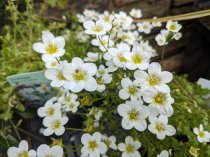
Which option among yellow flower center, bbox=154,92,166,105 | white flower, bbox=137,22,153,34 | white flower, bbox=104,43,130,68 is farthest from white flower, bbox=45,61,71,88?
white flower, bbox=137,22,153,34

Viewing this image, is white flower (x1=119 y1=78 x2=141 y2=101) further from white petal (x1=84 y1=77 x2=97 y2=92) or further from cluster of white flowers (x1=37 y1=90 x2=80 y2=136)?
cluster of white flowers (x1=37 y1=90 x2=80 y2=136)

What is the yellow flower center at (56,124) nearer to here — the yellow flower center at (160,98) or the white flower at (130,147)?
the white flower at (130,147)

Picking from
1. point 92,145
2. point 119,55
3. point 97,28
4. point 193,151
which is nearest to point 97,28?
point 97,28

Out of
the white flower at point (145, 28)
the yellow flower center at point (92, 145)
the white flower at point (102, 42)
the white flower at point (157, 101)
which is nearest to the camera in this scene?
the white flower at point (157, 101)

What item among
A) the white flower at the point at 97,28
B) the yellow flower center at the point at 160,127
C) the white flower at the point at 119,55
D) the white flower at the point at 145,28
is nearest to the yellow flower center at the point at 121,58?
the white flower at the point at 119,55

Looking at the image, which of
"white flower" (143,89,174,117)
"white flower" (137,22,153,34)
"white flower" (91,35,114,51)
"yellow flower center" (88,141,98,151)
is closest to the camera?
"white flower" (143,89,174,117)

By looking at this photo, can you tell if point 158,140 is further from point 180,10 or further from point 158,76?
point 180,10
